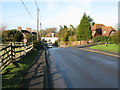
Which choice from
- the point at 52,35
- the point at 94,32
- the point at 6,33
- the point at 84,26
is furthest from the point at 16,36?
the point at 52,35

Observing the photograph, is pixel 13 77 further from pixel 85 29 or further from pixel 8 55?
pixel 85 29

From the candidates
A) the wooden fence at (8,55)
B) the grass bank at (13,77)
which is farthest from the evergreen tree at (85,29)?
the grass bank at (13,77)

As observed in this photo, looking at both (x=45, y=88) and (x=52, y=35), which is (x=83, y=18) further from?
(x=52, y=35)

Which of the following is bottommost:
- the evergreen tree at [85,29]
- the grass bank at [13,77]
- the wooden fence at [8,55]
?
the grass bank at [13,77]

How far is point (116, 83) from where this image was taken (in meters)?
6.67

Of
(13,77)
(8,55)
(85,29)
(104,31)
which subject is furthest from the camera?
(104,31)

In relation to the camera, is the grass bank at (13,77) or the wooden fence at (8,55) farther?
the wooden fence at (8,55)

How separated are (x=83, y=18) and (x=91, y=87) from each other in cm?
5456

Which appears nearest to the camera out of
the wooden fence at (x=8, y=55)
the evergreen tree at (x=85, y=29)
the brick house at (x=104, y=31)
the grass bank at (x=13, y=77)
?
the grass bank at (x=13, y=77)

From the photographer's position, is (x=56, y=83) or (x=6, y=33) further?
(x=6, y=33)

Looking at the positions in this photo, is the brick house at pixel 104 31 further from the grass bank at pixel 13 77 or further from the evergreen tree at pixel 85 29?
the grass bank at pixel 13 77

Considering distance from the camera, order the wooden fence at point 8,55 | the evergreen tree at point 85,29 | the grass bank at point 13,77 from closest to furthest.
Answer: the grass bank at point 13,77 → the wooden fence at point 8,55 → the evergreen tree at point 85,29

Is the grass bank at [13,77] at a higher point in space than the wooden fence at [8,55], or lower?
lower

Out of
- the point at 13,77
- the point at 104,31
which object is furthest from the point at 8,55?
the point at 104,31
